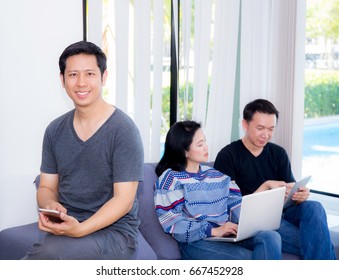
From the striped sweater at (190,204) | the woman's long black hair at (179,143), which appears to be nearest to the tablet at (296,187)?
the striped sweater at (190,204)

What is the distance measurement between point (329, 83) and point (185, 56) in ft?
8.44

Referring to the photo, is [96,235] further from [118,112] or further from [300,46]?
[300,46]

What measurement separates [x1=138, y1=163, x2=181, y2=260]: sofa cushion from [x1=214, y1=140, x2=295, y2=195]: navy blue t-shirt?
1.47 feet

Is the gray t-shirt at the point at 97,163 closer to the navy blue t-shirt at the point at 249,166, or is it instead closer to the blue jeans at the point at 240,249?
the blue jeans at the point at 240,249

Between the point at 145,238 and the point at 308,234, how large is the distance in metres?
0.79

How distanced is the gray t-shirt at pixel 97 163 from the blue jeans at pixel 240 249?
43 cm

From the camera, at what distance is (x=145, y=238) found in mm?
2602

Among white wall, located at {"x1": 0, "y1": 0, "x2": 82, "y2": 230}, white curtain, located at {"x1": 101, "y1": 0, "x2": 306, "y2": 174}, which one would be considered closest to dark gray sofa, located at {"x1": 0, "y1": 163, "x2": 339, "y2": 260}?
white wall, located at {"x1": 0, "y1": 0, "x2": 82, "y2": 230}

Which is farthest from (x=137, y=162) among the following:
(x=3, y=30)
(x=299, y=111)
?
(x=299, y=111)

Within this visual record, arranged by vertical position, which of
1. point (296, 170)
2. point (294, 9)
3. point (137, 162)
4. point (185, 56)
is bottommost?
point (296, 170)

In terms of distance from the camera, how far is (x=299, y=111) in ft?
11.8

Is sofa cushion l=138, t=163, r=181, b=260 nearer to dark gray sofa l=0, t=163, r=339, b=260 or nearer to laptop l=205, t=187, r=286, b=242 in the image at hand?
dark gray sofa l=0, t=163, r=339, b=260

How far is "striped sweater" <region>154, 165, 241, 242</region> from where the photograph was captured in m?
2.45

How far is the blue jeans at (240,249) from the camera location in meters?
2.31
